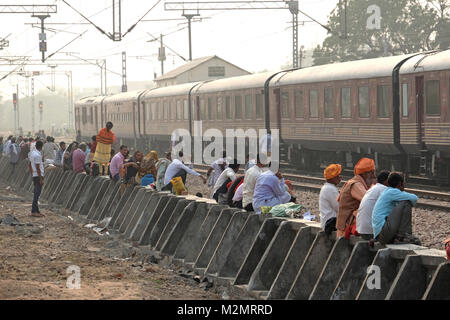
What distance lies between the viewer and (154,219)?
59.1 ft

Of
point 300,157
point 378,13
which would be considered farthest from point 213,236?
point 378,13

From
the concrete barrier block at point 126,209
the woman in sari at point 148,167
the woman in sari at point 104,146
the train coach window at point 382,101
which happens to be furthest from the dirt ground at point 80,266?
the train coach window at point 382,101

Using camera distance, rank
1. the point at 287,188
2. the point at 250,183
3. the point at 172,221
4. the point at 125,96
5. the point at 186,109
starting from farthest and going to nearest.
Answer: the point at 125,96 → the point at 186,109 → the point at 172,221 → the point at 287,188 → the point at 250,183

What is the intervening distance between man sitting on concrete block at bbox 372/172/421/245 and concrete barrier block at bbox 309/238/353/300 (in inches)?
30.5

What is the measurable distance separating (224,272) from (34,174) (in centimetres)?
1004

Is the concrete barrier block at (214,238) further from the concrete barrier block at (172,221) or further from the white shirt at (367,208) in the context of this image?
the white shirt at (367,208)

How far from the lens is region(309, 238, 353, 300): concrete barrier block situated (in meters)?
11.0

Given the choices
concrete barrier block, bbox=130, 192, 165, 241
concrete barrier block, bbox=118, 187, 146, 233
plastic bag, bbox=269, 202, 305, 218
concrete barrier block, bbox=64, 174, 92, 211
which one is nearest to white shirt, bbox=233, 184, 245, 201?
plastic bag, bbox=269, 202, 305, 218

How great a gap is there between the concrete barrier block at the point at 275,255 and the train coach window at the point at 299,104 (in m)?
17.5

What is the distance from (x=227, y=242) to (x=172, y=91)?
30.2 metres

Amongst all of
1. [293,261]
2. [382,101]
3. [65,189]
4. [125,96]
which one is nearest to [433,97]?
[382,101]

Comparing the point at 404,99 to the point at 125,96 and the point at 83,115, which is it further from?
the point at 83,115

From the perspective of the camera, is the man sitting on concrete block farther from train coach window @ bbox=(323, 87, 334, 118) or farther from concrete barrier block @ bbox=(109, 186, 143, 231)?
train coach window @ bbox=(323, 87, 334, 118)

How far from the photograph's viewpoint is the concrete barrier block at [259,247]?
1308 centimetres
